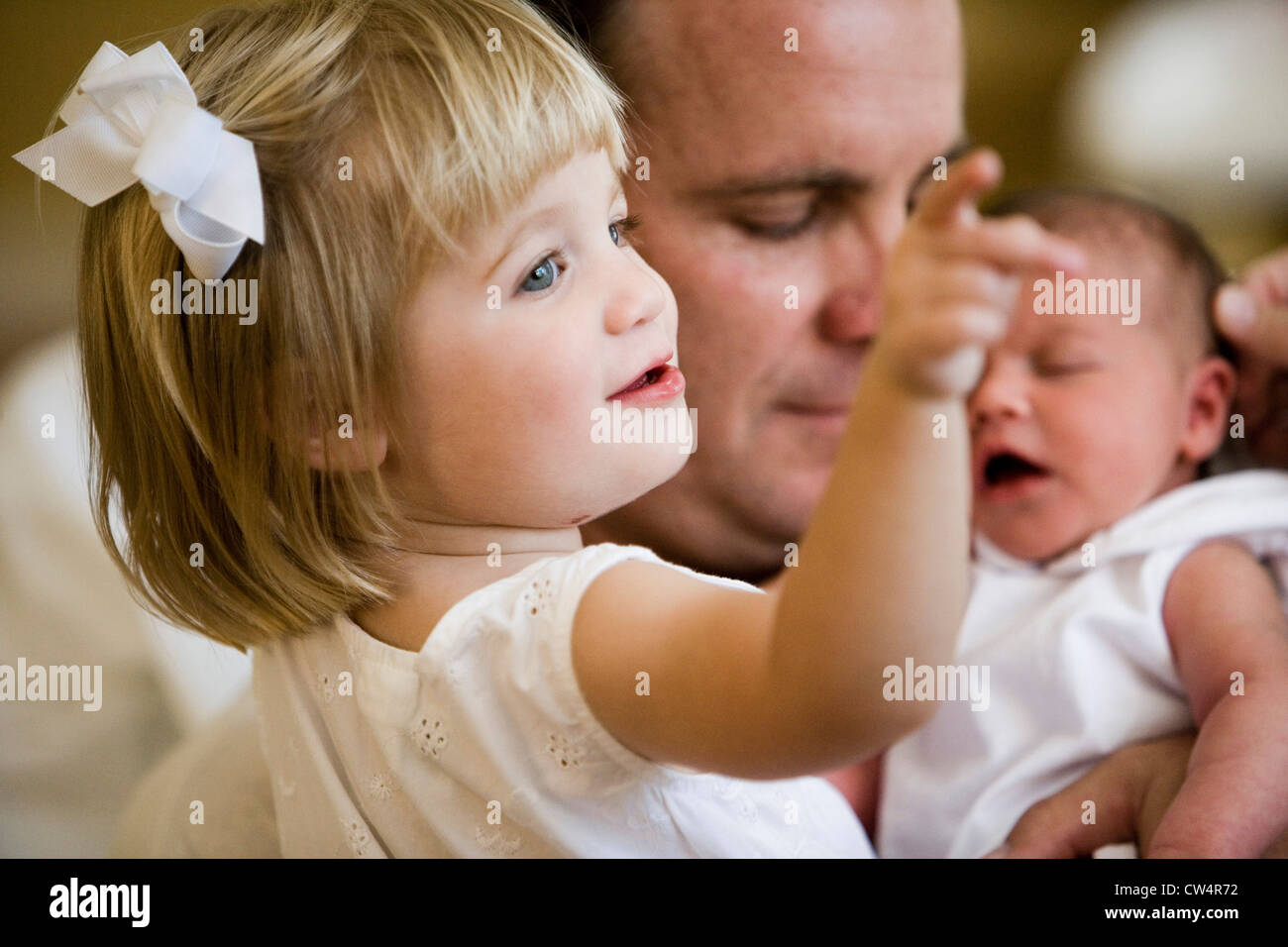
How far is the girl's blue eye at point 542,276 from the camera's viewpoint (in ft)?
2.41

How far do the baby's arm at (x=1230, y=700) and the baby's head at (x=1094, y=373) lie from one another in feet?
0.34

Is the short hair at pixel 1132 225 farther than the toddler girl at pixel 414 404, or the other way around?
the short hair at pixel 1132 225

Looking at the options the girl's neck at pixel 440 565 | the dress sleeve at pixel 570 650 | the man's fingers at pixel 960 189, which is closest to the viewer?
the man's fingers at pixel 960 189

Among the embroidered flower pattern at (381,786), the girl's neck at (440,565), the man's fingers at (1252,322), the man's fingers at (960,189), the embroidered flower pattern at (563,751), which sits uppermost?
the man's fingers at (1252,322)

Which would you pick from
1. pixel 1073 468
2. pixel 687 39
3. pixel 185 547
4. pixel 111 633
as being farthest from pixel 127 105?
pixel 1073 468

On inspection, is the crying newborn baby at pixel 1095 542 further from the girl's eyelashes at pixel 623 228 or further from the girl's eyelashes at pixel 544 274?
the girl's eyelashes at pixel 544 274

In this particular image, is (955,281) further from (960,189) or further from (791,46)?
(791,46)

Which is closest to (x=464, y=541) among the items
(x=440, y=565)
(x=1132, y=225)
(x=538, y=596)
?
(x=440, y=565)

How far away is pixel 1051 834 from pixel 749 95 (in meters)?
0.61

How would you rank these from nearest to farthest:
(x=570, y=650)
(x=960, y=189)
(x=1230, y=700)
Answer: (x=960, y=189) → (x=570, y=650) → (x=1230, y=700)

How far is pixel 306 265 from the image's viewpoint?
72cm

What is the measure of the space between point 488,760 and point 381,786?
0.12 m

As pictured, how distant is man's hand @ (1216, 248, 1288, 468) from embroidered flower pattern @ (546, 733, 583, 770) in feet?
2.35

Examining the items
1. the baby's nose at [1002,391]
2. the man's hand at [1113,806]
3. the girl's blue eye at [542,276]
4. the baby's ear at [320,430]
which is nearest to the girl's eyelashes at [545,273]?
the girl's blue eye at [542,276]
